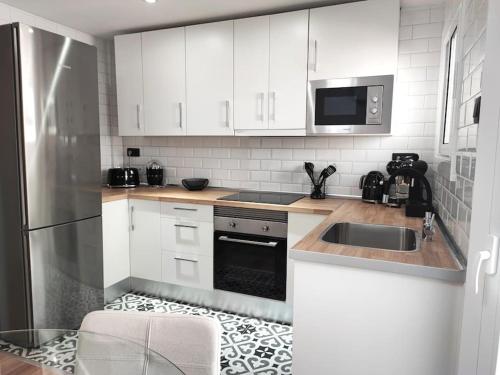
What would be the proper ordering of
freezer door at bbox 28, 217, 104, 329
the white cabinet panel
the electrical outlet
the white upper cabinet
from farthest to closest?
1. the electrical outlet
2. the white cabinet panel
3. the white upper cabinet
4. freezer door at bbox 28, 217, 104, 329

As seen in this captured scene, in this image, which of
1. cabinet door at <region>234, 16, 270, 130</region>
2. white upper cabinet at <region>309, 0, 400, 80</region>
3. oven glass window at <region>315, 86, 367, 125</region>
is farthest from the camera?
cabinet door at <region>234, 16, 270, 130</region>

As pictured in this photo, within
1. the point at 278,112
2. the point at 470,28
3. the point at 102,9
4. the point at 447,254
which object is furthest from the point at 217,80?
the point at 447,254

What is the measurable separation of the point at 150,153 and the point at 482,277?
10.3 feet

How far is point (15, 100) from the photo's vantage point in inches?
81.7

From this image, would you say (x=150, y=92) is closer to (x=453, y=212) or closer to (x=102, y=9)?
(x=102, y=9)

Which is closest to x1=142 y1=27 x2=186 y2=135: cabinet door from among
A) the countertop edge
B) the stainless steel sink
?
the stainless steel sink

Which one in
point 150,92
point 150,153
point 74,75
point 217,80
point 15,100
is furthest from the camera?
point 150,153

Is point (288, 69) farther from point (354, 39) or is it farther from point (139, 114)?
point (139, 114)

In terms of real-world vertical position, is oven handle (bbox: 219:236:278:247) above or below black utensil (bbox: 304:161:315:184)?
below

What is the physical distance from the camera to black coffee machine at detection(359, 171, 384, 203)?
269 centimetres

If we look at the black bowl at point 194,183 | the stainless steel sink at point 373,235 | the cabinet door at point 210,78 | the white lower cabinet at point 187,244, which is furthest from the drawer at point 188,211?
the stainless steel sink at point 373,235

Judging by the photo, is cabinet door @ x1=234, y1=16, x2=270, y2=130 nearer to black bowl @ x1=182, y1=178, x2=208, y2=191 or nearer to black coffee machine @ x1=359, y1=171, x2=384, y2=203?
black bowl @ x1=182, y1=178, x2=208, y2=191

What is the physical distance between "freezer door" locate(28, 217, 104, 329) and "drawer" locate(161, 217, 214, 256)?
516 millimetres

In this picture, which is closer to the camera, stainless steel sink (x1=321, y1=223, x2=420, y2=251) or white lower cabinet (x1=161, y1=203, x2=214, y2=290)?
stainless steel sink (x1=321, y1=223, x2=420, y2=251)
